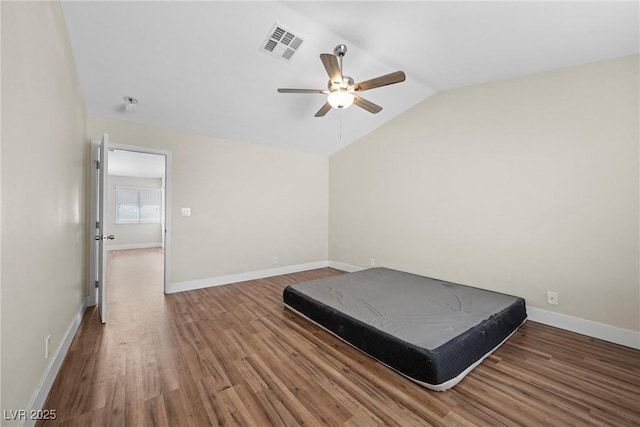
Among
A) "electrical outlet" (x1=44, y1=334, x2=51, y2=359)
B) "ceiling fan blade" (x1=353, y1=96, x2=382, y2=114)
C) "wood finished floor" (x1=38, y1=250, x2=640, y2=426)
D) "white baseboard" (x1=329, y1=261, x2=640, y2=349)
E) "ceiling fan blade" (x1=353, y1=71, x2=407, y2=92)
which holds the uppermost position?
"ceiling fan blade" (x1=353, y1=71, x2=407, y2=92)

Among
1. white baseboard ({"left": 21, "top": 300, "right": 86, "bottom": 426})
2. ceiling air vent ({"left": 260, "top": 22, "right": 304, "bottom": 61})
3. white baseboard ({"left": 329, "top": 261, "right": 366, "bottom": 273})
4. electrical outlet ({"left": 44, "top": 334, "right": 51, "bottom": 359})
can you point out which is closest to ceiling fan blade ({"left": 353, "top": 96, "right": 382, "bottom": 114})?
ceiling air vent ({"left": 260, "top": 22, "right": 304, "bottom": 61})

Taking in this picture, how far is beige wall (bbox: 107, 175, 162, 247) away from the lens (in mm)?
8234

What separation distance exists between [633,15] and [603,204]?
1.53 metres

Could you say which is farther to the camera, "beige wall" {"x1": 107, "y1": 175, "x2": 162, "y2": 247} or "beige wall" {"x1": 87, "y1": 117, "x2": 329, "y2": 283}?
"beige wall" {"x1": 107, "y1": 175, "x2": 162, "y2": 247}

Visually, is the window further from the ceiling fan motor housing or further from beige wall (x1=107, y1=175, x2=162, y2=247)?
the ceiling fan motor housing

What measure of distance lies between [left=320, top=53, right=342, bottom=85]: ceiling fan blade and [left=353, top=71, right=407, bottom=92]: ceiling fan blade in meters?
0.19

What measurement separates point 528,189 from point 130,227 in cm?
1026

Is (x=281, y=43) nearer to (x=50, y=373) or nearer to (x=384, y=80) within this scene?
(x=384, y=80)

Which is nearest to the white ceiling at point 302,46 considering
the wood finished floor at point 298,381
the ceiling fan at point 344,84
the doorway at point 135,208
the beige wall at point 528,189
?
the beige wall at point 528,189

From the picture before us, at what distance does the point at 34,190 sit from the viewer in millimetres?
1448

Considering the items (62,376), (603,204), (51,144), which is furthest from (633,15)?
(62,376)

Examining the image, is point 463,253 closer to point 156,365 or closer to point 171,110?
point 156,365

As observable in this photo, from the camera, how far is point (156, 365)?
2.00 metres

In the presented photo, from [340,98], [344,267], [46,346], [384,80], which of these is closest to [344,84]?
[340,98]
